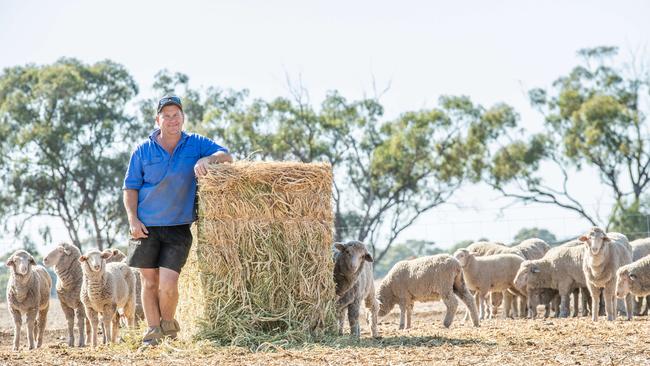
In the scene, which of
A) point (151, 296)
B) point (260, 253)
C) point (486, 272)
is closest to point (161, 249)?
point (151, 296)

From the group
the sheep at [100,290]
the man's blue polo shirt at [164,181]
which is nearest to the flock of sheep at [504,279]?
the man's blue polo shirt at [164,181]

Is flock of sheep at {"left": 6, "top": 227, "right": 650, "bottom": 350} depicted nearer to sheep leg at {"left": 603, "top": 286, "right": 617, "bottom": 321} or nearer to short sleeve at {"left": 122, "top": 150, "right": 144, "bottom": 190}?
sheep leg at {"left": 603, "top": 286, "right": 617, "bottom": 321}

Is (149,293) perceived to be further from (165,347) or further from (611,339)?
(611,339)

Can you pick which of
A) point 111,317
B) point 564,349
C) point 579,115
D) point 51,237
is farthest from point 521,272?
point 51,237

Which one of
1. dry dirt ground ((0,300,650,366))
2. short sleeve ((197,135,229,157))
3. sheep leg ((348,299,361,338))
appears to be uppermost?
short sleeve ((197,135,229,157))

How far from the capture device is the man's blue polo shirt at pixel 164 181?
9.66 m

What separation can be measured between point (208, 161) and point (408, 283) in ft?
26.0

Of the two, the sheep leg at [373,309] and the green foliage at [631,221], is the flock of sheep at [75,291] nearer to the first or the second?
the sheep leg at [373,309]

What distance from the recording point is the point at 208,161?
→ 9.67 metres

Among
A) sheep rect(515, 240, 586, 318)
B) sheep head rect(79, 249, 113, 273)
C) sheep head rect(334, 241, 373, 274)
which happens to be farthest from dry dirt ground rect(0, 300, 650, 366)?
sheep rect(515, 240, 586, 318)

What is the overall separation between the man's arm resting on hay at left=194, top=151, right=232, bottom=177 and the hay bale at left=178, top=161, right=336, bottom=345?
2.5 inches

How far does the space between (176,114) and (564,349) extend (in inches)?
174

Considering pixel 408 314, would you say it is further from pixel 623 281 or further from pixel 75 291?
pixel 75 291

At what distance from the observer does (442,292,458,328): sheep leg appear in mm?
14898
